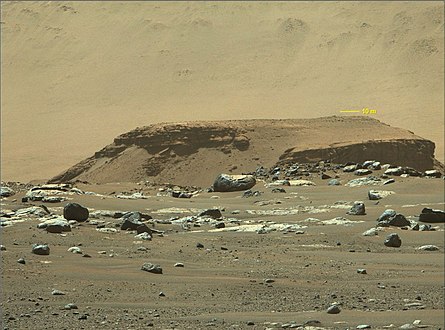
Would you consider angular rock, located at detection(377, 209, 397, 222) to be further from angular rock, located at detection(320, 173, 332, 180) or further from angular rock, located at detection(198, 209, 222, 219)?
angular rock, located at detection(320, 173, 332, 180)

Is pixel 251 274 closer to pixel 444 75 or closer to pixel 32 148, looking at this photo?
pixel 32 148

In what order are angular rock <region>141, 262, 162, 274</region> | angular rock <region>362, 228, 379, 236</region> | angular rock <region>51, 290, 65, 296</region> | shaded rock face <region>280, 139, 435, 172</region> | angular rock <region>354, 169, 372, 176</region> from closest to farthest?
angular rock <region>51, 290, 65, 296</region>
angular rock <region>141, 262, 162, 274</region>
angular rock <region>362, 228, 379, 236</region>
angular rock <region>354, 169, 372, 176</region>
shaded rock face <region>280, 139, 435, 172</region>

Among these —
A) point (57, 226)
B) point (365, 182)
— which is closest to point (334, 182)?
point (365, 182)

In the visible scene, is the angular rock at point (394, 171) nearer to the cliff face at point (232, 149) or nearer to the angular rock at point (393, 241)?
the cliff face at point (232, 149)

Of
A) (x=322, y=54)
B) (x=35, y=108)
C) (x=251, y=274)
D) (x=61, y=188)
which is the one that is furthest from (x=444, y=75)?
(x=251, y=274)

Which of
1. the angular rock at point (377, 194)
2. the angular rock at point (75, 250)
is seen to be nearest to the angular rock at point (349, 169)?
the angular rock at point (377, 194)

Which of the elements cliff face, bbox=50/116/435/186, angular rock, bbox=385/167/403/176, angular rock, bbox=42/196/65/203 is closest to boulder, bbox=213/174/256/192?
angular rock, bbox=385/167/403/176
